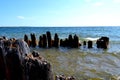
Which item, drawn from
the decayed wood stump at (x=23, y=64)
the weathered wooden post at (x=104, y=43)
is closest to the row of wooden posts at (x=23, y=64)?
the decayed wood stump at (x=23, y=64)

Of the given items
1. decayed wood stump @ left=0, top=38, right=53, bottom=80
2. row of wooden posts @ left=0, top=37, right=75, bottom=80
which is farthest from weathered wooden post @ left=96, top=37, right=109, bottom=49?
decayed wood stump @ left=0, top=38, right=53, bottom=80

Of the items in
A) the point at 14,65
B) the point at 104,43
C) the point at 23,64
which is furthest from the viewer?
the point at 104,43

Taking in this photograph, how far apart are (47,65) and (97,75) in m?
8.56

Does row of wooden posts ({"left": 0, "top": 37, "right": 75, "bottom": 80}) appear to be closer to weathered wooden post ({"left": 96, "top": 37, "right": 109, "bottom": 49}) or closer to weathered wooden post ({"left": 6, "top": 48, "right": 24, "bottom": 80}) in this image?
weathered wooden post ({"left": 6, "top": 48, "right": 24, "bottom": 80})

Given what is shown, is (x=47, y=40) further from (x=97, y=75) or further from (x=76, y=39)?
(x=97, y=75)

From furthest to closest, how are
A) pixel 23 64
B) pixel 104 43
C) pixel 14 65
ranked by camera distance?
pixel 104 43, pixel 14 65, pixel 23 64

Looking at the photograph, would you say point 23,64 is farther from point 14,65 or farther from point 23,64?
point 14,65

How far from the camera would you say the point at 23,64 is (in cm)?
507

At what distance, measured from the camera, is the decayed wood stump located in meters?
4.77

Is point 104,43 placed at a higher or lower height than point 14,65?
lower

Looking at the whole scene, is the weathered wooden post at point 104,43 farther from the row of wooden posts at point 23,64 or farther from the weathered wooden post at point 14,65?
the weathered wooden post at point 14,65

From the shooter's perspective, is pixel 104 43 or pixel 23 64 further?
pixel 104 43

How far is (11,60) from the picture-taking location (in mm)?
5281

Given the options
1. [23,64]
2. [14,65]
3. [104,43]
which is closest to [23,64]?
[23,64]
